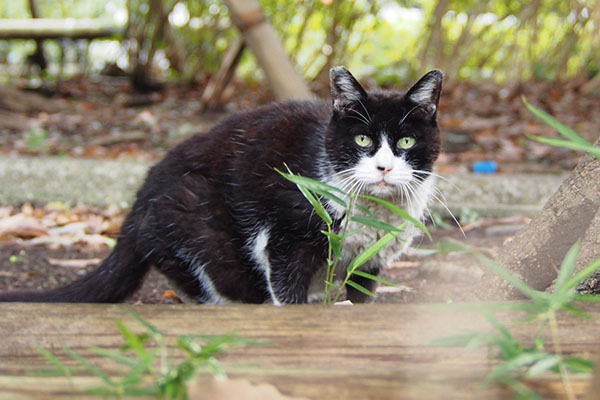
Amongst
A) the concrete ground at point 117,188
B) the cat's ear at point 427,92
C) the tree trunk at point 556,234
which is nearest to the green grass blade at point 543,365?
the tree trunk at point 556,234

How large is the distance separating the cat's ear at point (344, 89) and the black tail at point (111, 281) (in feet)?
3.25

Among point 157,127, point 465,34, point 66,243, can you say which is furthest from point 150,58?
point 66,243

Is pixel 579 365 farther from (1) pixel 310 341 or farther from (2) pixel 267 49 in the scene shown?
(2) pixel 267 49

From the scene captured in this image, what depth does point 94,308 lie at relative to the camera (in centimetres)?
133

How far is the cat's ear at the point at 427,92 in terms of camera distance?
7.47ft

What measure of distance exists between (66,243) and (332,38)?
452 centimetres

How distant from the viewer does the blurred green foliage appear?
712 cm

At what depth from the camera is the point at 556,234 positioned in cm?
183

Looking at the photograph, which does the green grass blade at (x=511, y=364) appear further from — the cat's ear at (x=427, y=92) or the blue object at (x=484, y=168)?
the blue object at (x=484, y=168)

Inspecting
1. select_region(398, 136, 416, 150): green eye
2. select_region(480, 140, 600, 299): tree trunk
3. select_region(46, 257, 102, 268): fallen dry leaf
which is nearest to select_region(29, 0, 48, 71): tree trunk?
select_region(46, 257, 102, 268): fallen dry leaf

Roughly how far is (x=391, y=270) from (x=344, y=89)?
122 centimetres

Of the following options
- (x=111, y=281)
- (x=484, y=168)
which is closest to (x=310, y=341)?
(x=111, y=281)

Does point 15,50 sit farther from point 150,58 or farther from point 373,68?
point 373,68

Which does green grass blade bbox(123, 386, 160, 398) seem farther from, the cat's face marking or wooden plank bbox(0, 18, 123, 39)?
wooden plank bbox(0, 18, 123, 39)
